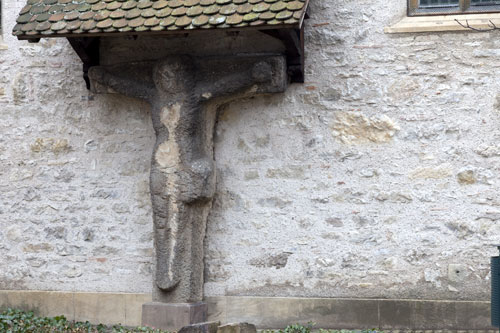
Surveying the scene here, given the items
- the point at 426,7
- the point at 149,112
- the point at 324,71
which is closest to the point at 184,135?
the point at 149,112

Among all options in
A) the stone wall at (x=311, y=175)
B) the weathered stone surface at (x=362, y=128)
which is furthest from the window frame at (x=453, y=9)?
the weathered stone surface at (x=362, y=128)

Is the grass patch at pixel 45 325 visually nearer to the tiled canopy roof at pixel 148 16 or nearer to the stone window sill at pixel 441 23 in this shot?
the tiled canopy roof at pixel 148 16

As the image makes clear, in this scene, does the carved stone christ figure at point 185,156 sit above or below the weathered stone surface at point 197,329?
above

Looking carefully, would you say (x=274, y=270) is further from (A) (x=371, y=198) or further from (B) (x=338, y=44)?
(B) (x=338, y=44)

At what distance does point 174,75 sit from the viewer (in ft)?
26.9

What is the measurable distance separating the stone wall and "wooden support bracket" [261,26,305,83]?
0.47ft

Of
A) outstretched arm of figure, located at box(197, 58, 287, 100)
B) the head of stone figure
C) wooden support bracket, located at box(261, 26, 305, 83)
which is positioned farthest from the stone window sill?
the head of stone figure

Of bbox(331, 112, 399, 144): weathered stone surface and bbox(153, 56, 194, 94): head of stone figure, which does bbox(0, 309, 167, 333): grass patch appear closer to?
bbox(153, 56, 194, 94): head of stone figure

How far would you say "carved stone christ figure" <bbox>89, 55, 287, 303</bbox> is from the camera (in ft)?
26.7

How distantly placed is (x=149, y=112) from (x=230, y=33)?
1141mm

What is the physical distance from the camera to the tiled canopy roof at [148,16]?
739cm

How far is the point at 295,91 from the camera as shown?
8.30 meters

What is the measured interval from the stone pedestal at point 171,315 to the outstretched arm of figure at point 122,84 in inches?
78.8

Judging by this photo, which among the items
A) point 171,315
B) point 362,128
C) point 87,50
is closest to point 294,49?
point 362,128
